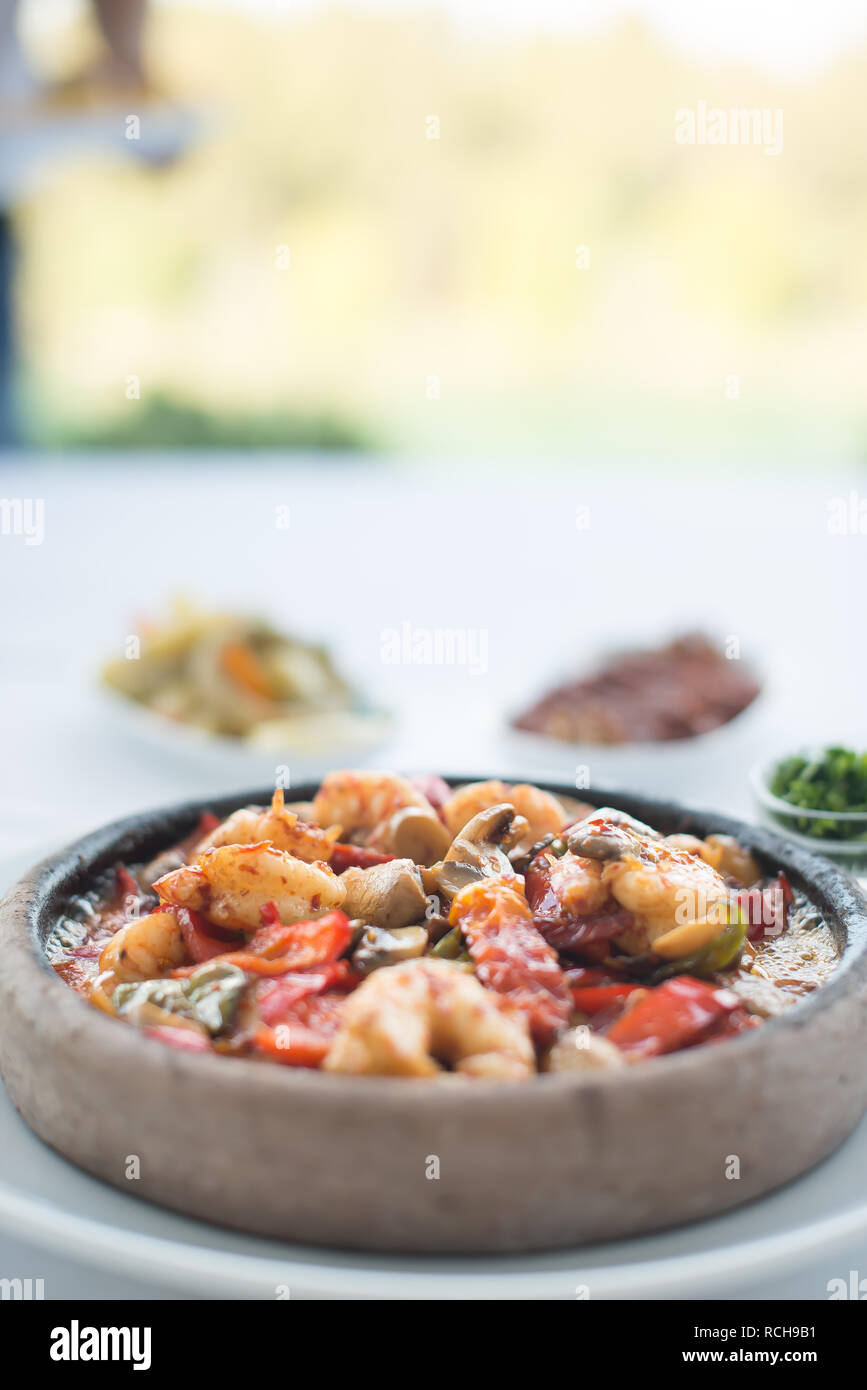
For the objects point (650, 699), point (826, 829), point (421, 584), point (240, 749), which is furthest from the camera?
point (421, 584)

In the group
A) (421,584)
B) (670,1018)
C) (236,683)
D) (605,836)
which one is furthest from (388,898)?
(421,584)

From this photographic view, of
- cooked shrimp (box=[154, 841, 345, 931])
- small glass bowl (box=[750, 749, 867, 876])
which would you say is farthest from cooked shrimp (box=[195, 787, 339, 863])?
small glass bowl (box=[750, 749, 867, 876])

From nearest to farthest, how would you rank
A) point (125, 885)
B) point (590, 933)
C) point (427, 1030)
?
point (427, 1030)
point (590, 933)
point (125, 885)

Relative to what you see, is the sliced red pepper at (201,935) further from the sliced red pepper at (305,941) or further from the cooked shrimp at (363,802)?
the cooked shrimp at (363,802)

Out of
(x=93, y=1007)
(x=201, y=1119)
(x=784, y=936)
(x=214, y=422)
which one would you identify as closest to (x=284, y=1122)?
(x=201, y=1119)

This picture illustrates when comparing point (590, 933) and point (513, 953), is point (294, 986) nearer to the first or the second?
point (513, 953)

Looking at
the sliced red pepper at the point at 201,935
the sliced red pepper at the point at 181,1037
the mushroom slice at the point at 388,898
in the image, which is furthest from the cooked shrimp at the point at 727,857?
the sliced red pepper at the point at 181,1037

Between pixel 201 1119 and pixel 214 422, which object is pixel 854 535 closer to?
pixel 214 422

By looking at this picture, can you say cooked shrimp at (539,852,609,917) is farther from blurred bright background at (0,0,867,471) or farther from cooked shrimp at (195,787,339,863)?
blurred bright background at (0,0,867,471)
